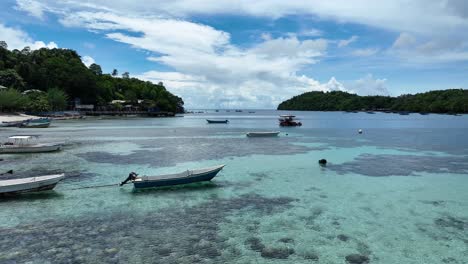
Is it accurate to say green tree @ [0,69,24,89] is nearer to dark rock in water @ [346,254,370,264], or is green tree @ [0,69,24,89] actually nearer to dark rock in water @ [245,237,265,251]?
dark rock in water @ [245,237,265,251]

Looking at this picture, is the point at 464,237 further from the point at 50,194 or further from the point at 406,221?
the point at 50,194

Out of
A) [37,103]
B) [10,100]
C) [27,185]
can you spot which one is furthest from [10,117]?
[27,185]

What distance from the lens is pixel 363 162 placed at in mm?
33250

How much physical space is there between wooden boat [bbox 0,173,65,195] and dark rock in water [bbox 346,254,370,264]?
15.8m

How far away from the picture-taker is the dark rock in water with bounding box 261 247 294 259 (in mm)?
11875

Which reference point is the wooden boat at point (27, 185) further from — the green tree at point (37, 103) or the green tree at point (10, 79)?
the green tree at point (10, 79)

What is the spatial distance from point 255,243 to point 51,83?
12766 centimetres

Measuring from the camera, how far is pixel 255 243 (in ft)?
42.6

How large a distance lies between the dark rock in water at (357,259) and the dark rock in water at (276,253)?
1913mm

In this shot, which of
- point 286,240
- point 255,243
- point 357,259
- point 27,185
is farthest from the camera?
point 27,185

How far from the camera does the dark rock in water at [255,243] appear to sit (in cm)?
1252

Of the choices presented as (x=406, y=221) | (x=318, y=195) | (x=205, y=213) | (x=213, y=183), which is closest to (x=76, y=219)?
(x=205, y=213)

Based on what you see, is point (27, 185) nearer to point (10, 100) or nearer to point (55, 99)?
point (10, 100)

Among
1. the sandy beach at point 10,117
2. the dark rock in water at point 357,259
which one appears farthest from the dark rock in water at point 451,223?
the sandy beach at point 10,117
